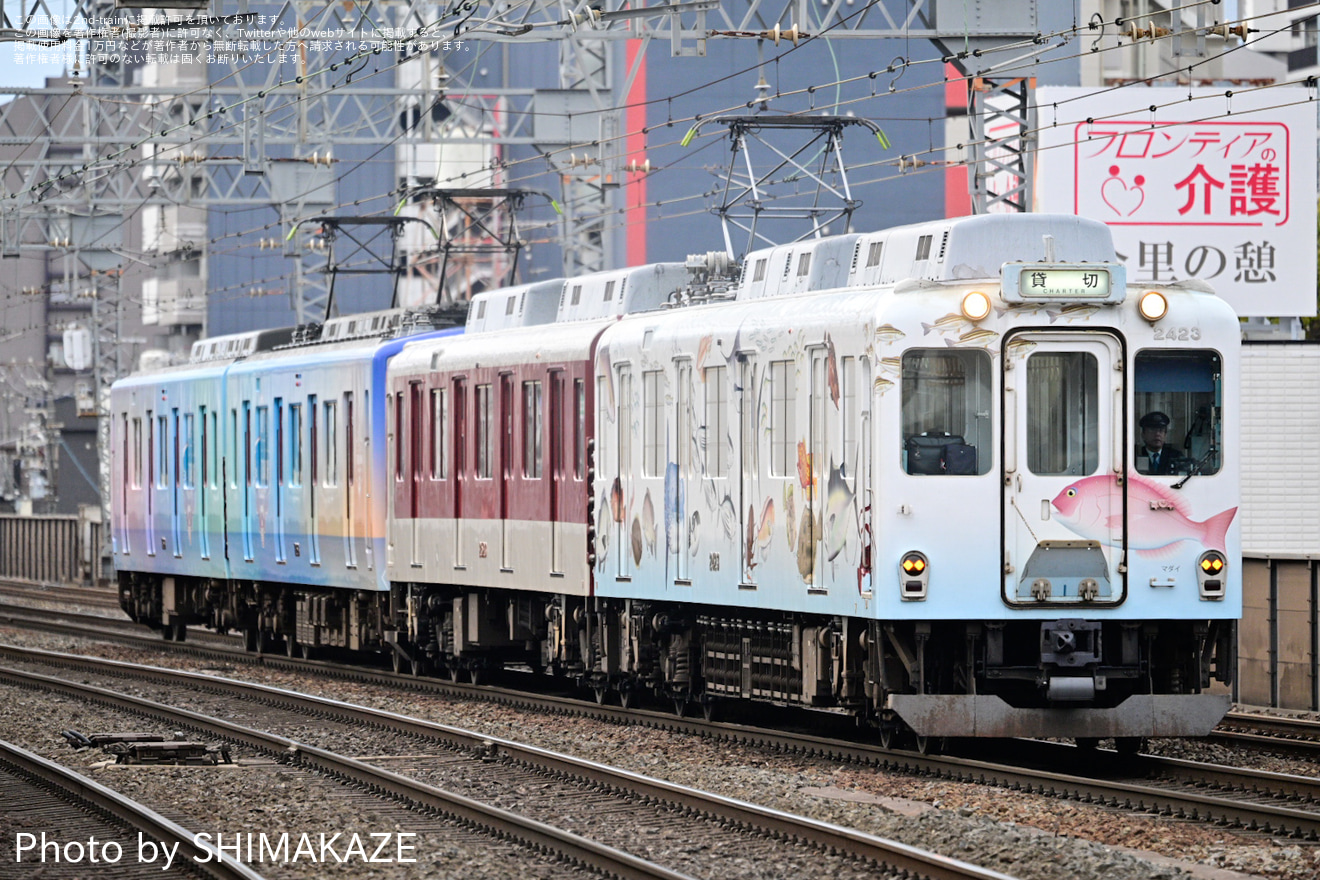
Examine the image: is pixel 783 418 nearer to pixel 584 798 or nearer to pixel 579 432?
pixel 584 798

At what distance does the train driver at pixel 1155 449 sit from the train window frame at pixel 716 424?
319cm

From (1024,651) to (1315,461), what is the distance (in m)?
11.8

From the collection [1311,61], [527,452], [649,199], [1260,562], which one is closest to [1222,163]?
[1260,562]

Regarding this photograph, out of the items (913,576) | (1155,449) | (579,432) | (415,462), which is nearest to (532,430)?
(579,432)

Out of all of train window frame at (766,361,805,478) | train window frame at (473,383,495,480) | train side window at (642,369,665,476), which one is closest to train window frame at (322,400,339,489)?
train window frame at (473,383,495,480)

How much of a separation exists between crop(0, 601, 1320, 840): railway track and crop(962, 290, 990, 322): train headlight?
103 inches

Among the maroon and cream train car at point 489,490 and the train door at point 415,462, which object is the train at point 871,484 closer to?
the maroon and cream train car at point 489,490

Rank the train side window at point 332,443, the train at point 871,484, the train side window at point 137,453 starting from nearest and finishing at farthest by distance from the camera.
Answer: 1. the train at point 871,484
2. the train side window at point 332,443
3. the train side window at point 137,453

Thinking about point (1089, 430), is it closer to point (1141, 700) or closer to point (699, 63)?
point (1141, 700)

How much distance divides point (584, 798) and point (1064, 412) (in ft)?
12.2

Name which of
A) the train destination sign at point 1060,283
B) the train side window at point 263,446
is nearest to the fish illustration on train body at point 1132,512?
the train destination sign at point 1060,283

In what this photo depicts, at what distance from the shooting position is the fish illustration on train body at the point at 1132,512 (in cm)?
1443

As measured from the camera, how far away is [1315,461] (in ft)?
83.4

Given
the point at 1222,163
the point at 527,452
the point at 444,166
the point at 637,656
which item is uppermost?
the point at 444,166
